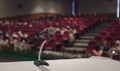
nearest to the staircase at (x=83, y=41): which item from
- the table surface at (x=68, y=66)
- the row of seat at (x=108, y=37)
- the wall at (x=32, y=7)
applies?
the row of seat at (x=108, y=37)

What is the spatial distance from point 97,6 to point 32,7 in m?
3.77

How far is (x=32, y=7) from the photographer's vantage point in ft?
49.6

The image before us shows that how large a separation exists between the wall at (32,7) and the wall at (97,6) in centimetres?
106

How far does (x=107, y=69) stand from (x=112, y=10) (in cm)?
1369

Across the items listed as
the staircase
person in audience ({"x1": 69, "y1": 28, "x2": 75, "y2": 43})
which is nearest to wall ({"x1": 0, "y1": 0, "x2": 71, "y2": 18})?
the staircase

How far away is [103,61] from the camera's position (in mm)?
2066

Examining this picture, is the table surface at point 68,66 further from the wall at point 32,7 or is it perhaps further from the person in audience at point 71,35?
the wall at point 32,7

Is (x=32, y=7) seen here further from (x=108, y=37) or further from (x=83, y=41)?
(x=108, y=37)

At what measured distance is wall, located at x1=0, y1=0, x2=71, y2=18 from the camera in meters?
13.6

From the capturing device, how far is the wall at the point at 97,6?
15180mm

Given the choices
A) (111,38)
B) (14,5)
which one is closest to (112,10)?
(14,5)

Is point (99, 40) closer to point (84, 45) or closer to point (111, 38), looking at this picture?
point (111, 38)

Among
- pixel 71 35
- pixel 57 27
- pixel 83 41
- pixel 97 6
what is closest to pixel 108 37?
pixel 71 35

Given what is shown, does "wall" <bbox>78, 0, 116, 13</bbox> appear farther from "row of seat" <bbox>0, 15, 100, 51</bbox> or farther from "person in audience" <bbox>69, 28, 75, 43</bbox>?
"person in audience" <bbox>69, 28, 75, 43</bbox>
